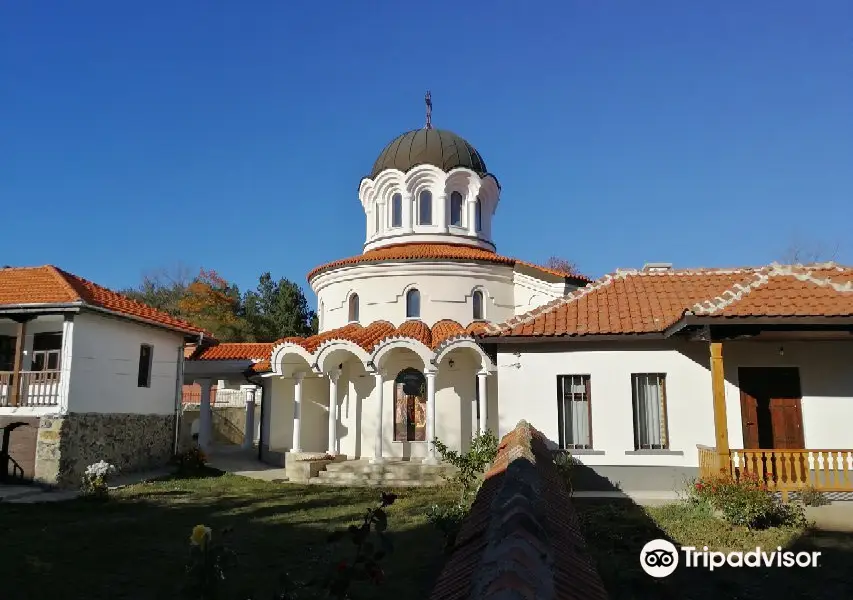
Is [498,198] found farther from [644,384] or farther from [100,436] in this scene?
[100,436]

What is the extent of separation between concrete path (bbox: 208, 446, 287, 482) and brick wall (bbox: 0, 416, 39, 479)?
597 cm

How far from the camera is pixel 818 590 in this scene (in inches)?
291

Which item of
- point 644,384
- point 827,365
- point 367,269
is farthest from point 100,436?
point 827,365

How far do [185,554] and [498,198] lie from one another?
64.9 ft

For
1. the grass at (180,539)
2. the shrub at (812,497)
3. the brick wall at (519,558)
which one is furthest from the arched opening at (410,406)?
the brick wall at (519,558)

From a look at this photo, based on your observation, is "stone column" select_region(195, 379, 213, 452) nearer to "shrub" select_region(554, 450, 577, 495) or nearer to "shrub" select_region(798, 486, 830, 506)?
"shrub" select_region(554, 450, 577, 495)

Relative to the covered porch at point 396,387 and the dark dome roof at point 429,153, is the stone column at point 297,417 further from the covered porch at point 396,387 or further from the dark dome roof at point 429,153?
the dark dome roof at point 429,153

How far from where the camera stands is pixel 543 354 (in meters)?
15.2

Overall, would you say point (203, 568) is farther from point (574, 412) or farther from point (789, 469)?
point (574, 412)

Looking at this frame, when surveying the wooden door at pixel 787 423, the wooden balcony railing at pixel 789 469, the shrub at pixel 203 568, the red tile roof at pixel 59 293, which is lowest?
the wooden balcony railing at pixel 789 469

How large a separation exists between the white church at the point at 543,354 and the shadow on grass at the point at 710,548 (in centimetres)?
223

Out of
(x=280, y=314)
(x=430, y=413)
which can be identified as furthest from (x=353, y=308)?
(x=280, y=314)

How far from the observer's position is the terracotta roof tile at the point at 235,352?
26109 millimetres

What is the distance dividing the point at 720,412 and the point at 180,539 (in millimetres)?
10282
